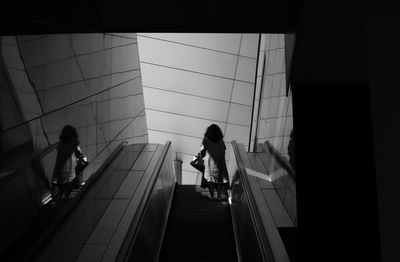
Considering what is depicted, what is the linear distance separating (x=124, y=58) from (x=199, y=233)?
172 inches

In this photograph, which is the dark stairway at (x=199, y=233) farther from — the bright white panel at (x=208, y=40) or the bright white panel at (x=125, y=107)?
the bright white panel at (x=208, y=40)

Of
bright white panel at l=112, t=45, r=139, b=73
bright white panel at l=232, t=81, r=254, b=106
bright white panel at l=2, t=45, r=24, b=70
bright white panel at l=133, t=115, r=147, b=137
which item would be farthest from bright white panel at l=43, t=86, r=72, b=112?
bright white panel at l=232, t=81, r=254, b=106

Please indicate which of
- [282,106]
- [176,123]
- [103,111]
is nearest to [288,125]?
[282,106]

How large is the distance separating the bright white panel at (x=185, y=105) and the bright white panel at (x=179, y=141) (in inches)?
57.6

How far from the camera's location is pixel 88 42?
6.27 metres

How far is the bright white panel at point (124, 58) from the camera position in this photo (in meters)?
8.44

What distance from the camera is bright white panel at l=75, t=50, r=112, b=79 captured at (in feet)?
20.1

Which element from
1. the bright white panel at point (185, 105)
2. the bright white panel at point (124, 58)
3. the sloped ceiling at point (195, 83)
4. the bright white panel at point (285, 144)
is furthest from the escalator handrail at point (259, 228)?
the bright white panel at point (185, 105)

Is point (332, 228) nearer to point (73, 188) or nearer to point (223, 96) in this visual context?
point (73, 188)

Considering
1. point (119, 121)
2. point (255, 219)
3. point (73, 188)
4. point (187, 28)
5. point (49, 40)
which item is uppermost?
point (187, 28)

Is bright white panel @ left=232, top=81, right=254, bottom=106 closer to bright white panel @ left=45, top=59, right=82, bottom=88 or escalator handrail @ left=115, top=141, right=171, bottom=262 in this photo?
escalator handrail @ left=115, top=141, right=171, bottom=262

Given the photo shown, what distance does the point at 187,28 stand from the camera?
21.1 feet

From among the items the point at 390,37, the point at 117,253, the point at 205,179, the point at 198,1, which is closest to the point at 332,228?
the point at 117,253

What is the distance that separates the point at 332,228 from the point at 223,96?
11.7m
